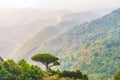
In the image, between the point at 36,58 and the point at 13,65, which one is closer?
the point at 13,65

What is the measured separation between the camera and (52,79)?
76.3 m

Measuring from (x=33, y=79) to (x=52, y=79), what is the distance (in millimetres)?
5198

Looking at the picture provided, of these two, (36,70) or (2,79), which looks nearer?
(2,79)

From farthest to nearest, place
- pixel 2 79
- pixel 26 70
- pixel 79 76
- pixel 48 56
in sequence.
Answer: pixel 48 56 → pixel 79 76 → pixel 26 70 → pixel 2 79

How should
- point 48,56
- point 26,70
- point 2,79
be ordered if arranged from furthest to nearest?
point 48,56, point 26,70, point 2,79

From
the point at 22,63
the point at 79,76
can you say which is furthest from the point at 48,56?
the point at 22,63

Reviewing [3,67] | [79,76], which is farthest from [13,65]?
[79,76]

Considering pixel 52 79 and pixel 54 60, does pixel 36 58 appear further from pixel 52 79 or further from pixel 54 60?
pixel 52 79

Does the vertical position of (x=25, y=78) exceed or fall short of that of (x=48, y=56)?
it falls short

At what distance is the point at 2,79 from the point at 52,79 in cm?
1375

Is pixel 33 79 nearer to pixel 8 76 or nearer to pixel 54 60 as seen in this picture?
pixel 8 76

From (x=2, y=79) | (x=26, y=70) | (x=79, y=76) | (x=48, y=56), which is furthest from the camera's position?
(x=48, y=56)

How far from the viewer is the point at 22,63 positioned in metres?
77.1

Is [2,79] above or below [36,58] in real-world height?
below
